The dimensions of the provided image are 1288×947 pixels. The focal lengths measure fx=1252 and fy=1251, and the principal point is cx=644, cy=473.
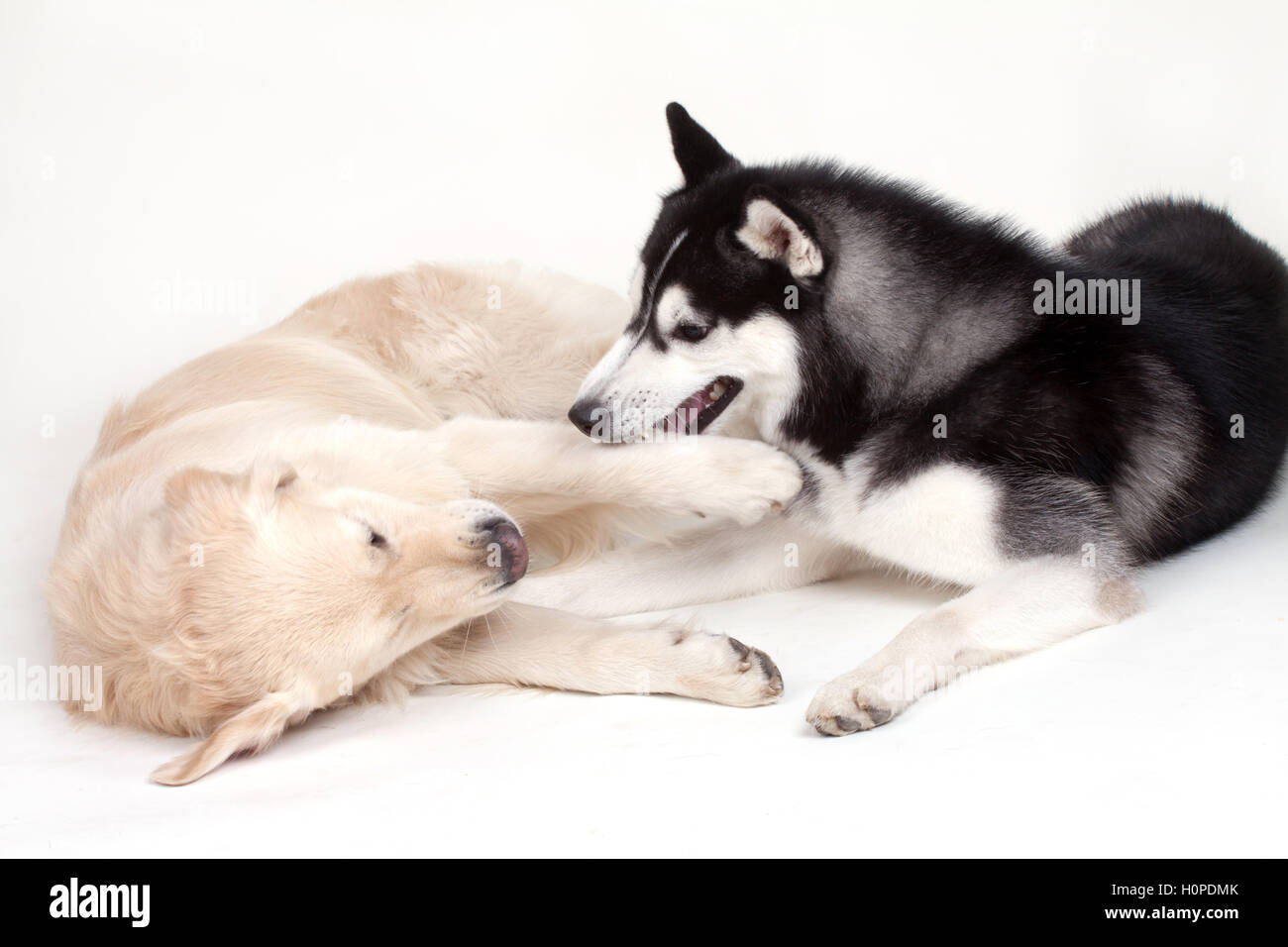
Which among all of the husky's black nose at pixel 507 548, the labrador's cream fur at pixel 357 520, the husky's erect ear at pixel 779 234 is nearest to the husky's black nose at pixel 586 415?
the labrador's cream fur at pixel 357 520

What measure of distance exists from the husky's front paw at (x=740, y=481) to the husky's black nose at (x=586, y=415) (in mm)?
307

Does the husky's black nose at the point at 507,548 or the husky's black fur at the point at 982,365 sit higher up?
the husky's black fur at the point at 982,365

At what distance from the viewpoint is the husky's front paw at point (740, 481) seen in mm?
3625

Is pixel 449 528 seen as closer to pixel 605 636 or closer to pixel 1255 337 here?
pixel 605 636

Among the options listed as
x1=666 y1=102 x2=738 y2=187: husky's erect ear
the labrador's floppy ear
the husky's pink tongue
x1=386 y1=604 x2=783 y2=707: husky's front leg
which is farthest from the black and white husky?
the labrador's floppy ear

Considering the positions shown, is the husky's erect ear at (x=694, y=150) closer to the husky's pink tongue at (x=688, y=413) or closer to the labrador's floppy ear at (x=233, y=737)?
the husky's pink tongue at (x=688, y=413)

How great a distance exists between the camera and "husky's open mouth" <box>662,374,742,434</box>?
3689 millimetres

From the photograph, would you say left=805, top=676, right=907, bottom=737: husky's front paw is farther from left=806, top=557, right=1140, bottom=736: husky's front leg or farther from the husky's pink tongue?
the husky's pink tongue

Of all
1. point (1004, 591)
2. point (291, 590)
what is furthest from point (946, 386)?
point (291, 590)

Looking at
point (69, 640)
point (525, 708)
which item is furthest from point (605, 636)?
point (69, 640)

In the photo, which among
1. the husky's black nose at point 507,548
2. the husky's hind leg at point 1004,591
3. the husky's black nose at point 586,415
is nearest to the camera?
the husky's hind leg at point 1004,591

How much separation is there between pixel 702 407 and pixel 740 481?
261mm

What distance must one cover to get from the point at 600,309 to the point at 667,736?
2.34 m

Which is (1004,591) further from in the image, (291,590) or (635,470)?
(291,590)
